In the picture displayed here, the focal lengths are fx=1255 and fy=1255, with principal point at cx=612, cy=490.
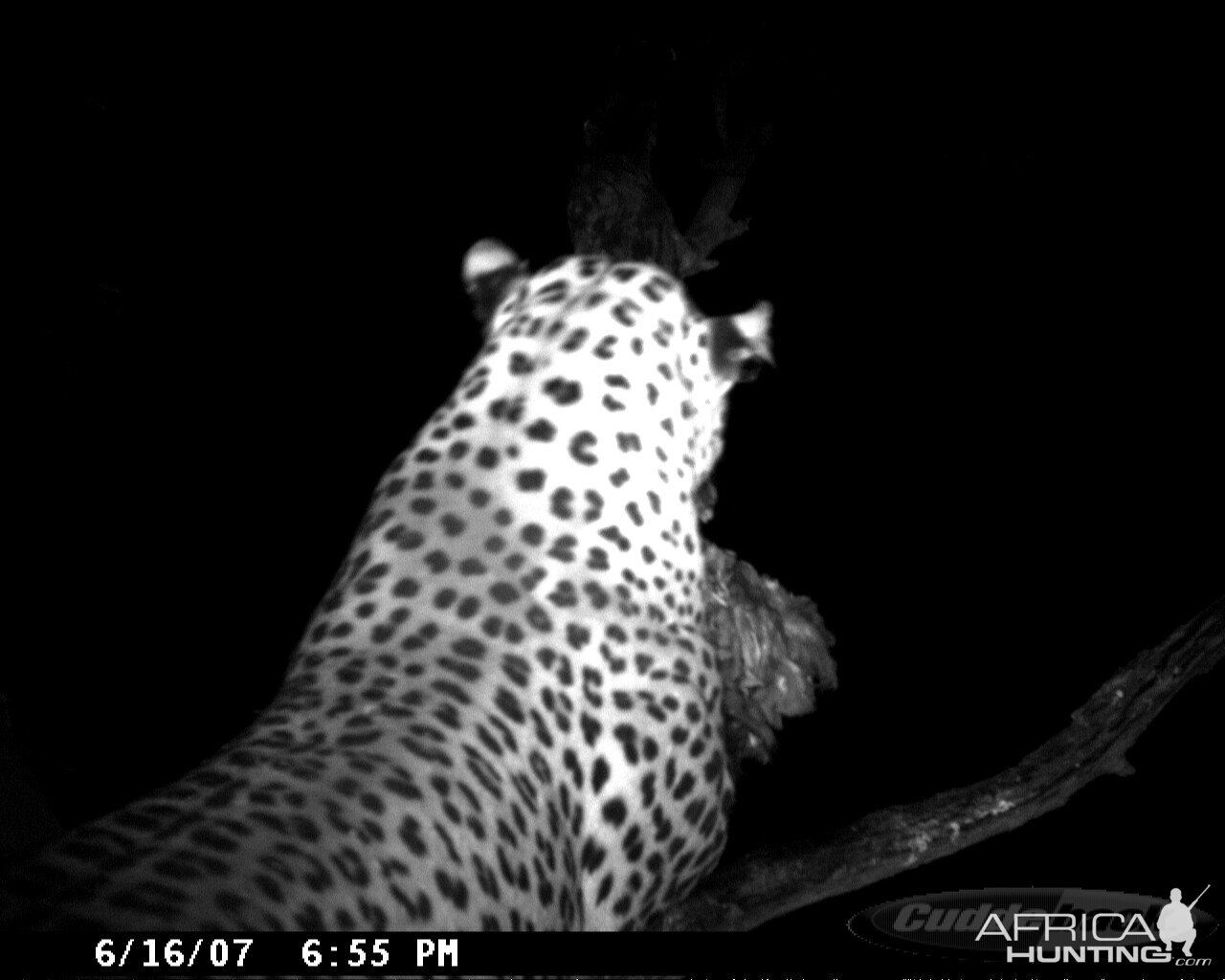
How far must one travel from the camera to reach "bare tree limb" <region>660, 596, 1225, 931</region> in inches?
65.6

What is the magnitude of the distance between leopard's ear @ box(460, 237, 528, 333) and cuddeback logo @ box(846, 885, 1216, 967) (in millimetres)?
1055

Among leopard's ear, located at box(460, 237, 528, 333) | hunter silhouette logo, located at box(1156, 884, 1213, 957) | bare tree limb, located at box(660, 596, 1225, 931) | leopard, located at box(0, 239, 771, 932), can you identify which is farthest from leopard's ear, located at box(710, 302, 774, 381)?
hunter silhouette logo, located at box(1156, 884, 1213, 957)

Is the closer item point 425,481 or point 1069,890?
point 425,481

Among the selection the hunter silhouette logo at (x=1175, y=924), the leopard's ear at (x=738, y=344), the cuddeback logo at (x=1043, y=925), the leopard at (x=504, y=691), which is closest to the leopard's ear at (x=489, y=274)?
the leopard at (x=504, y=691)

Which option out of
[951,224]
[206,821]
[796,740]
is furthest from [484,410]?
[796,740]

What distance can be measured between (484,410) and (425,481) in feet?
0.46

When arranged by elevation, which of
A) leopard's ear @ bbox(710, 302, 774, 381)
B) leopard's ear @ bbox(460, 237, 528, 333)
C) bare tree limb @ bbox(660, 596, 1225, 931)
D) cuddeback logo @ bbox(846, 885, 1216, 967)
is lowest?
cuddeback logo @ bbox(846, 885, 1216, 967)

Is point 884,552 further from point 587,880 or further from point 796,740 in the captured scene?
point 587,880

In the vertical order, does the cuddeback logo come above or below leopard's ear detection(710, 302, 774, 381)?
below

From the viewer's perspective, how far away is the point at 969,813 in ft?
5.85

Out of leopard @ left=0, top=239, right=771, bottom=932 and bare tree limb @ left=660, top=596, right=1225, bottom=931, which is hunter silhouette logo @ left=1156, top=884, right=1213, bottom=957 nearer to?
bare tree limb @ left=660, top=596, right=1225, bottom=931

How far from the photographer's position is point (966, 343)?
11.6ft

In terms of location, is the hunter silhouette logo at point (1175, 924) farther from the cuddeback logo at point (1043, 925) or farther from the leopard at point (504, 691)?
the leopard at point (504, 691)

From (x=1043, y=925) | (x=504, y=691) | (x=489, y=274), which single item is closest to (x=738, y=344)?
(x=489, y=274)
